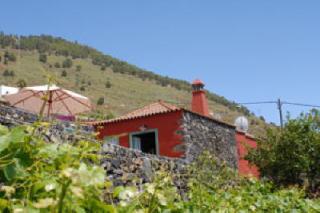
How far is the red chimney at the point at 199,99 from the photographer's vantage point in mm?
18781

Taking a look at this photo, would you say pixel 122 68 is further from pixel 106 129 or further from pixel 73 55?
pixel 106 129

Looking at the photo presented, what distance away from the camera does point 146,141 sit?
17.1 m

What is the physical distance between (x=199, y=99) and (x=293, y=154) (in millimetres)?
4917

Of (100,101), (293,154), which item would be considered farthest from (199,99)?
(100,101)

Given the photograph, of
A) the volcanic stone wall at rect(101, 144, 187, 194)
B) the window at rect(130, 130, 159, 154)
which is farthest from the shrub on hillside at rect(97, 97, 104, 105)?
the volcanic stone wall at rect(101, 144, 187, 194)

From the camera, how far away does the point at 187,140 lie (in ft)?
48.9

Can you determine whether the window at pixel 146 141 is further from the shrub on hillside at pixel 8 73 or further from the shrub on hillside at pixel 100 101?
the shrub on hillside at pixel 8 73

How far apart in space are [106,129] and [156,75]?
44.1m

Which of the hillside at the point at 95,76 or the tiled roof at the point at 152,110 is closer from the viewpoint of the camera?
the tiled roof at the point at 152,110

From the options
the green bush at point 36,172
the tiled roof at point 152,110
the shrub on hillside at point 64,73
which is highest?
the shrub on hillside at point 64,73

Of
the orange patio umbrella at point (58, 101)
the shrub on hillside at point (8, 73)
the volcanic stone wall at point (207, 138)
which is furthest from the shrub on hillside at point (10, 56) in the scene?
the orange patio umbrella at point (58, 101)

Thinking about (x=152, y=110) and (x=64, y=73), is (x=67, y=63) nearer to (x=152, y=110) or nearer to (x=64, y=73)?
(x=64, y=73)

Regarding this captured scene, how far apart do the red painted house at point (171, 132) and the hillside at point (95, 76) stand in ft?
61.9

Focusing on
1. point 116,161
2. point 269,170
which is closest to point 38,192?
point 116,161
